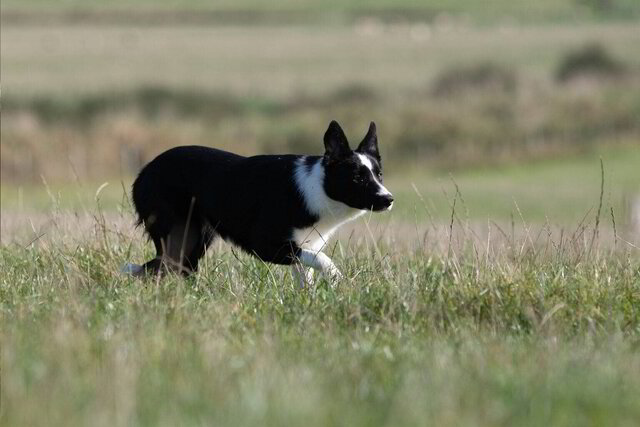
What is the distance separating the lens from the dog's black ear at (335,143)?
26.3ft

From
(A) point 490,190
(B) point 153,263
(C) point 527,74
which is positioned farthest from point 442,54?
(B) point 153,263

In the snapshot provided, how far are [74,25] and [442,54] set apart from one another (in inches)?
925

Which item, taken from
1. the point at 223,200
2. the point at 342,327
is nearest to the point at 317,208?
the point at 223,200

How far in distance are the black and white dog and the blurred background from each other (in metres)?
1.09

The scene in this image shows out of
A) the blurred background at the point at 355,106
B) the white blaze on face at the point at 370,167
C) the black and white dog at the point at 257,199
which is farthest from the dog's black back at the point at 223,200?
the blurred background at the point at 355,106

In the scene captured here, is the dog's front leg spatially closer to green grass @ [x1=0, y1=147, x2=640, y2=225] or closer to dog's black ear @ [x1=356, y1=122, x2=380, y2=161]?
dog's black ear @ [x1=356, y1=122, x2=380, y2=161]

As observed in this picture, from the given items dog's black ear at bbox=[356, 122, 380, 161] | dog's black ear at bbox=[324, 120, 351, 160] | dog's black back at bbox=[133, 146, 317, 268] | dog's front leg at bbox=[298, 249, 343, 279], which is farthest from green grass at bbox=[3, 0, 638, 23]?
dog's front leg at bbox=[298, 249, 343, 279]

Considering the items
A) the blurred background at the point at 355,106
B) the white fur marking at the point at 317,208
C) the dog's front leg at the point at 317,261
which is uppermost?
the white fur marking at the point at 317,208

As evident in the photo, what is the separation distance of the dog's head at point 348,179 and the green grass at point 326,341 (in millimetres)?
406

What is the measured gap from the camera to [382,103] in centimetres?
3944

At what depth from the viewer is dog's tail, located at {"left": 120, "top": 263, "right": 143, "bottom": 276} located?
7.70 metres

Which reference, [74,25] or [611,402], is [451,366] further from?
[74,25]

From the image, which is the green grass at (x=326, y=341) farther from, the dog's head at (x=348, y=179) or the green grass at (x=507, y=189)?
the green grass at (x=507, y=189)

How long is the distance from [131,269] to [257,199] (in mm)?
919
